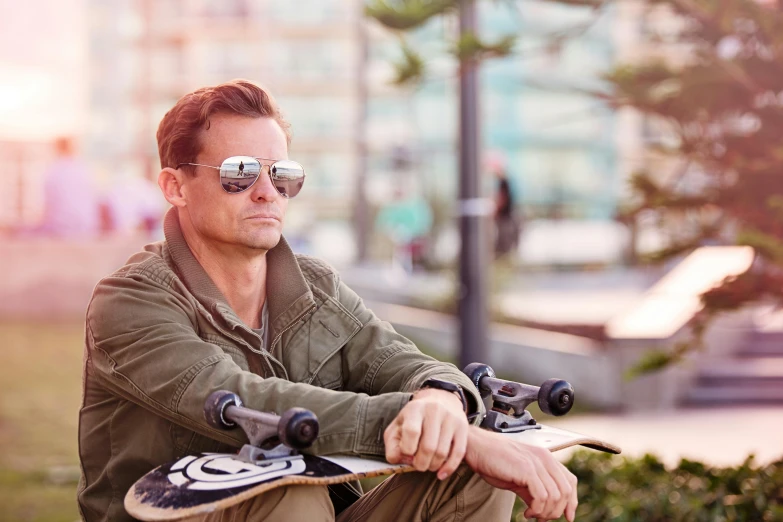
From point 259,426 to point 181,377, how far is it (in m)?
0.28

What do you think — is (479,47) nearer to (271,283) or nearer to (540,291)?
(271,283)

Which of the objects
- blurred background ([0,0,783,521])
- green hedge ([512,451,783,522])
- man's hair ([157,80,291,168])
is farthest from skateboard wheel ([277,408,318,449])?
green hedge ([512,451,783,522])

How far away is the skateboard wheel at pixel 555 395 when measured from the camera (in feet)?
8.09

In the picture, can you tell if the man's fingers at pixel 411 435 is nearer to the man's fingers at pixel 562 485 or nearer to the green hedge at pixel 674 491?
the man's fingers at pixel 562 485

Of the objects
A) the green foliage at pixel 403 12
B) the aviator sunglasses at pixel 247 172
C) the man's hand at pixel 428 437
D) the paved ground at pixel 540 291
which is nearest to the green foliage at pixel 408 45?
the green foliage at pixel 403 12

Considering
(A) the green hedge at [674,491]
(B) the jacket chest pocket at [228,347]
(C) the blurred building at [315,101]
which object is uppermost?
(C) the blurred building at [315,101]

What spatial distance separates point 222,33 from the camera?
6016cm

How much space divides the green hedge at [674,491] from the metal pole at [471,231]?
77.0 inches

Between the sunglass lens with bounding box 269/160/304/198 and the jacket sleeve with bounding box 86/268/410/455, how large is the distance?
375 mm

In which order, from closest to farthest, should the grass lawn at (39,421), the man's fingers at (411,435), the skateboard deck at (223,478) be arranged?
the skateboard deck at (223,478)
the man's fingers at (411,435)
the grass lawn at (39,421)

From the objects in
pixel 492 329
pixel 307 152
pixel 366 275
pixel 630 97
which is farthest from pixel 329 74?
pixel 630 97

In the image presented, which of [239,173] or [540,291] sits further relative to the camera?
[540,291]

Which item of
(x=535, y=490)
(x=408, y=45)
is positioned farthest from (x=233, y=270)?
(x=408, y=45)

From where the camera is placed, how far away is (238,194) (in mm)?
2660
